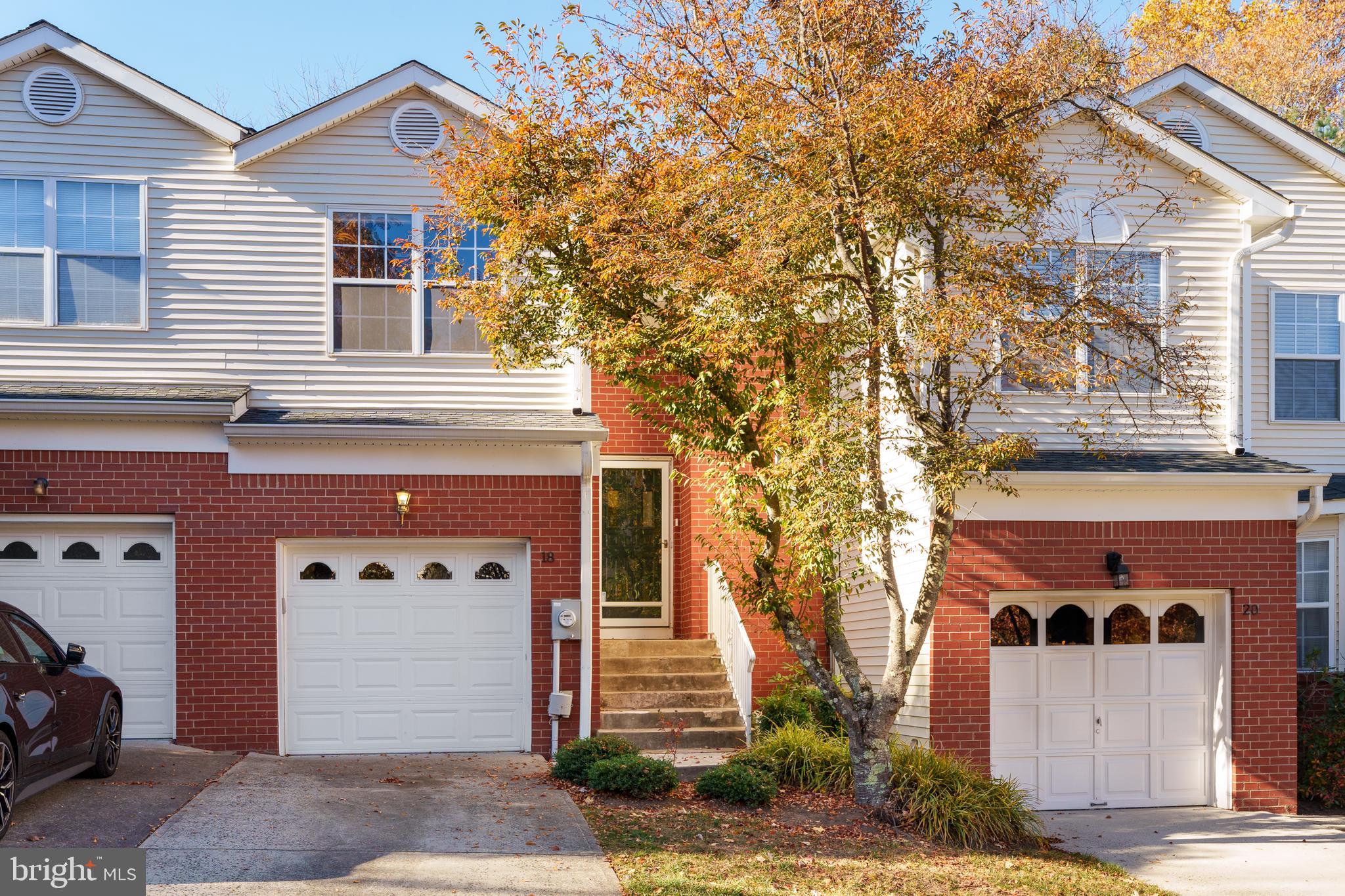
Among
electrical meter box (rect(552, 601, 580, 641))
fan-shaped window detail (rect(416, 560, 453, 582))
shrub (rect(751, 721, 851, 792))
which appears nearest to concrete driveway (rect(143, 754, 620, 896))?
electrical meter box (rect(552, 601, 580, 641))

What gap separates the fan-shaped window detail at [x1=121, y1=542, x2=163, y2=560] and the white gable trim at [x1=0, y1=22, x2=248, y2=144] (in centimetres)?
450

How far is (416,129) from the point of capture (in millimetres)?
14156

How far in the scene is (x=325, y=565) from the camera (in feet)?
44.4

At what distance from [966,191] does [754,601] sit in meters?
4.14

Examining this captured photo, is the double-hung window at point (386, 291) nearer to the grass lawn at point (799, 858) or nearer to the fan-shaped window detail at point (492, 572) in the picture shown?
the fan-shaped window detail at point (492, 572)

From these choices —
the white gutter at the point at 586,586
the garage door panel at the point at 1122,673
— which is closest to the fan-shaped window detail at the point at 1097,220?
the garage door panel at the point at 1122,673

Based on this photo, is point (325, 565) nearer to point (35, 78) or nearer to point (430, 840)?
point (430, 840)

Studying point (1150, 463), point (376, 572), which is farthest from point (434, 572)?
point (1150, 463)

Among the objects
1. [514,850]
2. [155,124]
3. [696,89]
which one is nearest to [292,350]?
[155,124]

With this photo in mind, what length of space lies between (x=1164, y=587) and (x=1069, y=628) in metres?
1.07

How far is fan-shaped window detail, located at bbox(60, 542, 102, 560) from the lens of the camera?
516 inches

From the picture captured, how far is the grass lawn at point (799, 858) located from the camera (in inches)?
365

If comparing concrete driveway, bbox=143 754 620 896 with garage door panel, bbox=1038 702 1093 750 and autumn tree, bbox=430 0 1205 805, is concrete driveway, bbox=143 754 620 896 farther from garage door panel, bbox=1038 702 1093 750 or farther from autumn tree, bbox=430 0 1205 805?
garage door panel, bbox=1038 702 1093 750

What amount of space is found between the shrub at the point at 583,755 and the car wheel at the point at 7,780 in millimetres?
4767
